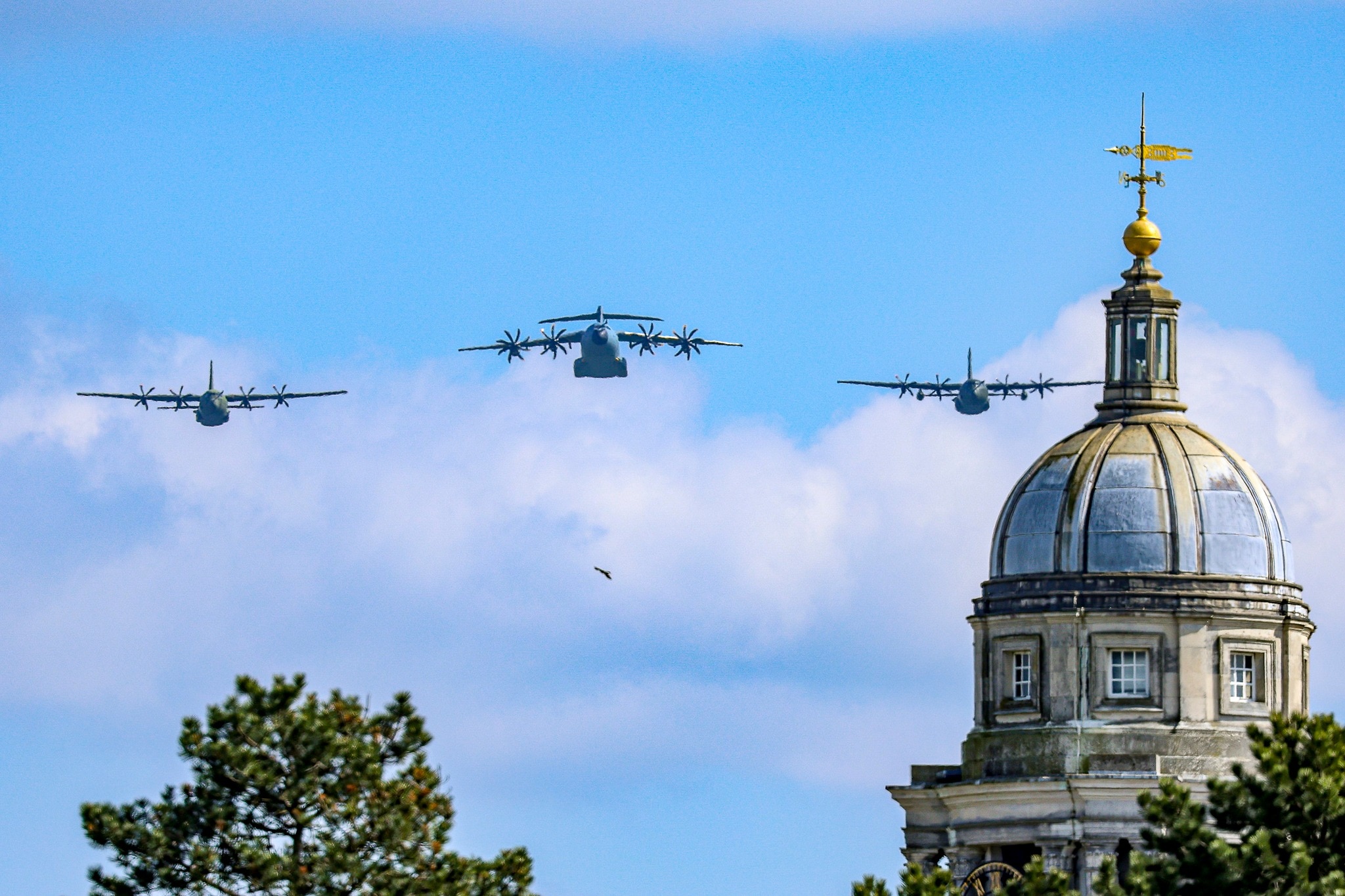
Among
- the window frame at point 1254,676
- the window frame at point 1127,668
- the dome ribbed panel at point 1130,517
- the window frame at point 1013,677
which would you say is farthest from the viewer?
the dome ribbed panel at point 1130,517

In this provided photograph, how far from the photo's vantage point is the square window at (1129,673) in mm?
170000

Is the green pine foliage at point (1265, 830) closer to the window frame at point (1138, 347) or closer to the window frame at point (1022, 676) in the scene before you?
the window frame at point (1022, 676)

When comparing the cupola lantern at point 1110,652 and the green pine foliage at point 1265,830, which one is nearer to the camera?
the green pine foliage at point 1265,830

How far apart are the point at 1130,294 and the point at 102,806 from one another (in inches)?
2027

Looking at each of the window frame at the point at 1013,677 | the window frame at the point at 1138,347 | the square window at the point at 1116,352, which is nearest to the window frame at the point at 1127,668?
the window frame at the point at 1013,677

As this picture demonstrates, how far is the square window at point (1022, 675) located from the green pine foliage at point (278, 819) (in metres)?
40.2

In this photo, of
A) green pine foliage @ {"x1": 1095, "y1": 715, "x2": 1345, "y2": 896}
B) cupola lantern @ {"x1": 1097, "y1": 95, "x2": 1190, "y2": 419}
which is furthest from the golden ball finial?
green pine foliage @ {"x1": 1095, "y1": 715, "x2": 1345, "y2": 896}

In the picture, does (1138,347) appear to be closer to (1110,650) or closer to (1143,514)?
(1143,514)

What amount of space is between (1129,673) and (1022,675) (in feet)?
10.6

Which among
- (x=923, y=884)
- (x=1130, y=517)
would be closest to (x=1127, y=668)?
(x=1130, y=517)

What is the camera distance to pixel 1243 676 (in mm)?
170250

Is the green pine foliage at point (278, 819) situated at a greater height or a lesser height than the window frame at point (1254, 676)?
lesser

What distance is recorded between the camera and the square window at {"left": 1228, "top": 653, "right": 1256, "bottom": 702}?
170000 mm

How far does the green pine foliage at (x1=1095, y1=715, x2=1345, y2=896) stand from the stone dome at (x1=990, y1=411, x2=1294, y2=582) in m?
28.2
